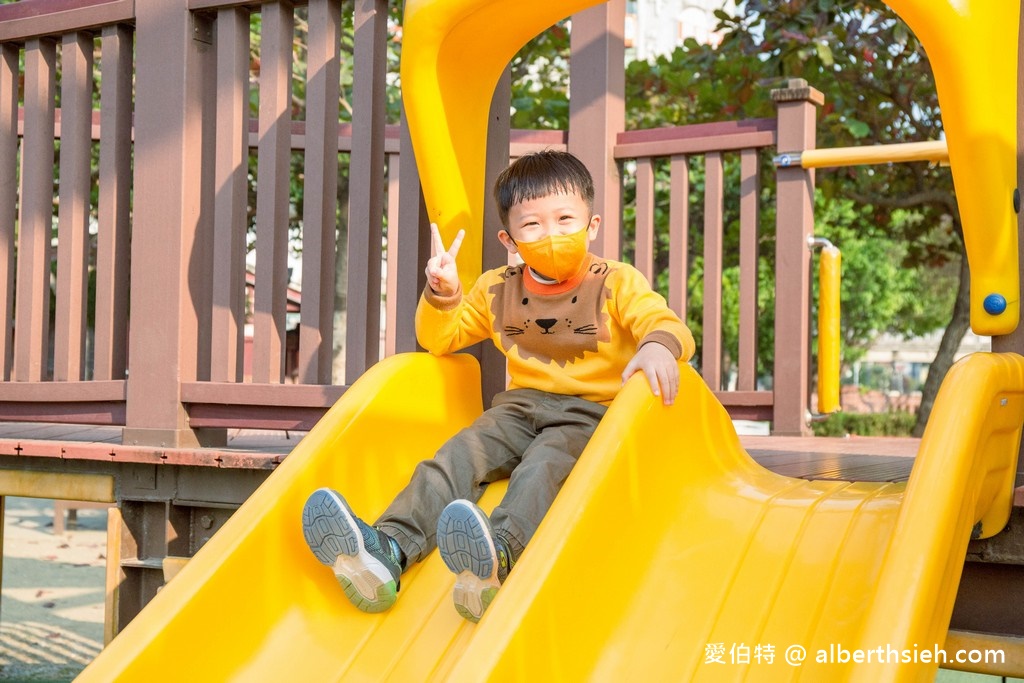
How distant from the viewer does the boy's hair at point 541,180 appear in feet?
8.54

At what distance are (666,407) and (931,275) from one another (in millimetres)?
33311

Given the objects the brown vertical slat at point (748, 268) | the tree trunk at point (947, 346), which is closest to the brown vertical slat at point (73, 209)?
the brown vertical slat at point (748, 268)

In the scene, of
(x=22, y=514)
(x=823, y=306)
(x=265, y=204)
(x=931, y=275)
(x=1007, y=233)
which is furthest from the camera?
(x=931, y=275)

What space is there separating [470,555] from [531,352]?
2.58 ft

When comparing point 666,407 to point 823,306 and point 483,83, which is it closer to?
point 483,83

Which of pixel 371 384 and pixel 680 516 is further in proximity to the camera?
pixel 371 384

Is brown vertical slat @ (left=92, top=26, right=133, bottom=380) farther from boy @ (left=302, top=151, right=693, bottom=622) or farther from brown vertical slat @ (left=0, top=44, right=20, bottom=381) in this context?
boy @ (left=302, top=151, right=693, bottom=622)

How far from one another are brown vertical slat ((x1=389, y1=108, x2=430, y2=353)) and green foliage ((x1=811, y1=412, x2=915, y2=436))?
1578 cm

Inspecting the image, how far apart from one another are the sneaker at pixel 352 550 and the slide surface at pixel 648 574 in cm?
8

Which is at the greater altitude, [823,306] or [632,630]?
[823,306]

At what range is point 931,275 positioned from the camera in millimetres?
32969

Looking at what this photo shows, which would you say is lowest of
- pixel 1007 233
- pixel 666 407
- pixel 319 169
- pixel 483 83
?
pixel 666 407

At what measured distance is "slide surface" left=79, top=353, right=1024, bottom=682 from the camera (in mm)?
1806

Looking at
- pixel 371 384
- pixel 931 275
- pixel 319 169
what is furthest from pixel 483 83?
pixel 931 275
